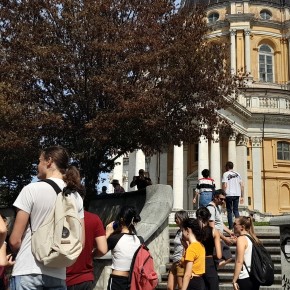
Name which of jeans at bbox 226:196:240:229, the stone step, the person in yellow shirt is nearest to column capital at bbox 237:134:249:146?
jeans at bbox 226:196:240:229

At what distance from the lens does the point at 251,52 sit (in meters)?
52.1

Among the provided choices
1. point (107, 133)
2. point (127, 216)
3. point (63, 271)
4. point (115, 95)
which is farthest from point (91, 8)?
point (63, 271)

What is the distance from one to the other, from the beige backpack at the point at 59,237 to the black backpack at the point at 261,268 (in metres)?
3.15

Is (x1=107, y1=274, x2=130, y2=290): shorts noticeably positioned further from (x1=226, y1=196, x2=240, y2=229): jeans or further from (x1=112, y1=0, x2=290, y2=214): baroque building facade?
(x1=112, y1=0, x2=290, y2=214): baroque building facade

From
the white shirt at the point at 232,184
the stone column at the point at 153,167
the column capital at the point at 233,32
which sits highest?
the column capital at the point at 233,32

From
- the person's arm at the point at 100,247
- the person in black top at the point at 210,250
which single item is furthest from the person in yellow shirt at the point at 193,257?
the person's arm at the point at 100,247

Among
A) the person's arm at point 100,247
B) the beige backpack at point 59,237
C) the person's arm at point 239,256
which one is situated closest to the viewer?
the beige backpack at point 59,237

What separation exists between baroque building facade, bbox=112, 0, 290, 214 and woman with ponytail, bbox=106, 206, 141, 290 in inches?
1206

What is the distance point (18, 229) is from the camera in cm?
391

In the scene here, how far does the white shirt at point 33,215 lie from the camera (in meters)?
3.87

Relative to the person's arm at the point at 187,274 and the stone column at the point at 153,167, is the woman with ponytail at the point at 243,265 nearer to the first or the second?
the person's arm at the point at 187,274

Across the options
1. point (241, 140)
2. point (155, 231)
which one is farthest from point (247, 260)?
point (241, 140)

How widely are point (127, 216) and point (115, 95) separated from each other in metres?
8.23

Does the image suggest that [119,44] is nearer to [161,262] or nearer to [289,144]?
[161,262]
